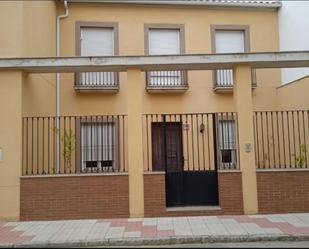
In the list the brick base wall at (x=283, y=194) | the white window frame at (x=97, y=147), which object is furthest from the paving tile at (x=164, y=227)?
the white window frame at (x=97, y=147)

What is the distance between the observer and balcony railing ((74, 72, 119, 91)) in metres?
12.2

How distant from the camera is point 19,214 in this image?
8508mm

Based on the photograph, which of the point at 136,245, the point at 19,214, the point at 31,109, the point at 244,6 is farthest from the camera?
the point at 244,6

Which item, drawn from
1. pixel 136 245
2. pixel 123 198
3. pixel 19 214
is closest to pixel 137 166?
pixel 123 198

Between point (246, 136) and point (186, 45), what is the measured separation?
5399 millimetres

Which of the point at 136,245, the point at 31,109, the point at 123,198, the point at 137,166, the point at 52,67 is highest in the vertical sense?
the point at 52,67

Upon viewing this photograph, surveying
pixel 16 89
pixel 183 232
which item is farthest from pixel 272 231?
pixel 16 89

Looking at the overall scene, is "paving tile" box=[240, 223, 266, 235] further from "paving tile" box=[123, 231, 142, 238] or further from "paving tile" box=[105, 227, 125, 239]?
"paving tile" box=[105, 227, 125, 239]

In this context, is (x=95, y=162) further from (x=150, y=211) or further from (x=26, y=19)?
(x=26, y=19)

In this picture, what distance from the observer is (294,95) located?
39.9 feet

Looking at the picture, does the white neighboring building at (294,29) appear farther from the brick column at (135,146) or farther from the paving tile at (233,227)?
the paving tile at (233,227)

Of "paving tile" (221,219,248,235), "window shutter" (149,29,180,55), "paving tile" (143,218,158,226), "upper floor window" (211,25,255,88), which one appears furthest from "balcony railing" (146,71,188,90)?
"paving tile" (221,219,248,235)

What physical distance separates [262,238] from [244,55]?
170 inches

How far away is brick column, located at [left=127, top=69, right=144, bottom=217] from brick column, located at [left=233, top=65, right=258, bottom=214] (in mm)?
2431
